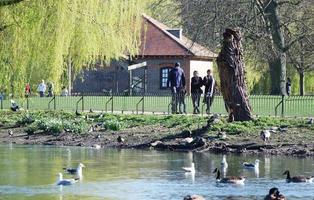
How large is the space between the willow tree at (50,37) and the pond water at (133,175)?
10.0ft

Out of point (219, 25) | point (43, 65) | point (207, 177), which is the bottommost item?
point (207, 177)

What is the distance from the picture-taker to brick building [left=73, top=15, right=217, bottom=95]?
69.4 m

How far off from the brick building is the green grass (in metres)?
13.6

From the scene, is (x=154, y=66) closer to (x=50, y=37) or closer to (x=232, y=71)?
(x=232, y=71)

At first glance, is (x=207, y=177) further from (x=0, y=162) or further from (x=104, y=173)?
(x=0, y=162)

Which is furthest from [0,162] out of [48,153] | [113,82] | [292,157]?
[113,82]

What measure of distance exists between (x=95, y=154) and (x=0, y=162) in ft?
14.5

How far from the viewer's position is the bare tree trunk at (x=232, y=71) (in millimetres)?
36312

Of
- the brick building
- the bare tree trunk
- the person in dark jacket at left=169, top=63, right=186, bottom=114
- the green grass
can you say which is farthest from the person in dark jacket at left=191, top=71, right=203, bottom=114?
the brick building

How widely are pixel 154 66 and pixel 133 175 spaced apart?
44119 millimetres

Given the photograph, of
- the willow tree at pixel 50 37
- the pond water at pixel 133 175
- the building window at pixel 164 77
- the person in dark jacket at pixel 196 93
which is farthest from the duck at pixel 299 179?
the building window at pixel 164 77

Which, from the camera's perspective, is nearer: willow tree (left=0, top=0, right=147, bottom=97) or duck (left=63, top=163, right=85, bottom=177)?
duck (left=63, top=163, right=85, bottom=177)

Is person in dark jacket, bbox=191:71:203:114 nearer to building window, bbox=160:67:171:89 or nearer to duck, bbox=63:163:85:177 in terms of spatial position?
duck, bbox=63:163:85:177

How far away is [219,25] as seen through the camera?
2056 inches
